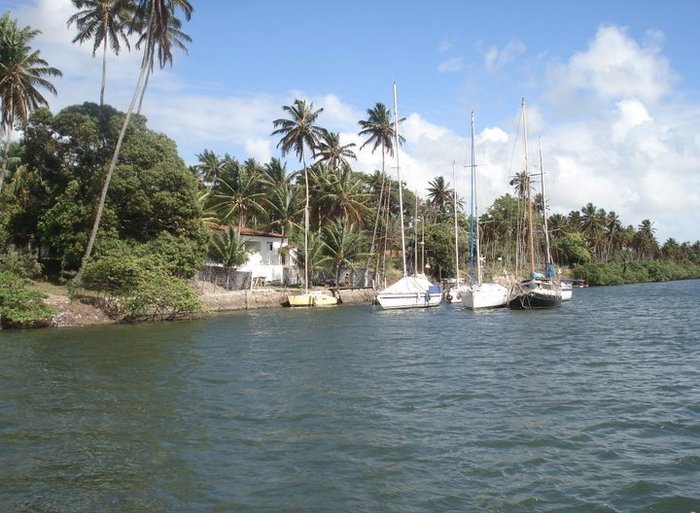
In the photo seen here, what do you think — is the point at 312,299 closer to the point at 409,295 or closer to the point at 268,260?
the point at 409,295

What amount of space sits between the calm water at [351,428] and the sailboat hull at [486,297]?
21.1 meters

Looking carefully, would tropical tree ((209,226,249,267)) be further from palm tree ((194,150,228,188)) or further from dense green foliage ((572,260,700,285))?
dense green foliage ((572,260,700,285))

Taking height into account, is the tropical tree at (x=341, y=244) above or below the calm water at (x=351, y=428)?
above

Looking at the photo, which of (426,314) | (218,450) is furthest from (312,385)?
(426,314)

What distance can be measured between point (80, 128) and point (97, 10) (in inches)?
384

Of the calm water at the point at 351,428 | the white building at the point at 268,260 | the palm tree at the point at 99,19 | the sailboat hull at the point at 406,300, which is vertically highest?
the palm tree at the point at 99,19

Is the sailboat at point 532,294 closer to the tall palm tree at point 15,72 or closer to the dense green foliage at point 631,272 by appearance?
the tall palm tree at point 15,72

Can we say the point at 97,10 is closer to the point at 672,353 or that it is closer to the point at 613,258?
the point at 672,353

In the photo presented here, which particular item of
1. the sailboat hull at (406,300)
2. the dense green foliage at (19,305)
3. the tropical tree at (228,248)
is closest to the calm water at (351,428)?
the dense green foliage at (19,305)

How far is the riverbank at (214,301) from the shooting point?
34.0m

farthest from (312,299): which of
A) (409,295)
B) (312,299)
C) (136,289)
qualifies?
(136,289)

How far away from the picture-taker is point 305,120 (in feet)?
203

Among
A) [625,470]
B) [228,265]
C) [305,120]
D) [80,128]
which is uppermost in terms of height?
[305,120]

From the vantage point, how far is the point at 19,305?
30.7 meters
